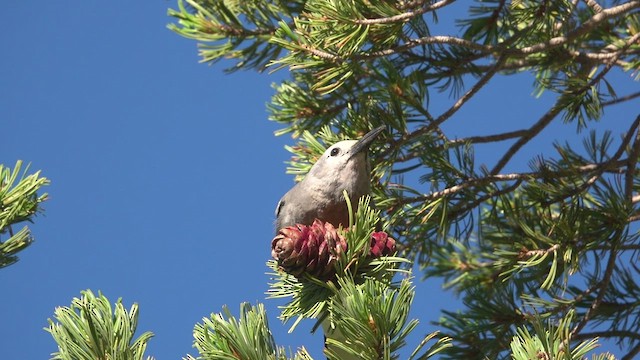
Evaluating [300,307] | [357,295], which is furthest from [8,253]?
[357,295]

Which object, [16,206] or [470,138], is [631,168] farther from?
[16,206]

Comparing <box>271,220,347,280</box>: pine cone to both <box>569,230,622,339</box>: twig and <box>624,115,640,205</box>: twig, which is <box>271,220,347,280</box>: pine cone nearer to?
<box>569,230,622,339</box>: twig

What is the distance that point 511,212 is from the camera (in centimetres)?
343

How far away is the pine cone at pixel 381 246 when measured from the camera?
2273mm

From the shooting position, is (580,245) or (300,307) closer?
(300,307)

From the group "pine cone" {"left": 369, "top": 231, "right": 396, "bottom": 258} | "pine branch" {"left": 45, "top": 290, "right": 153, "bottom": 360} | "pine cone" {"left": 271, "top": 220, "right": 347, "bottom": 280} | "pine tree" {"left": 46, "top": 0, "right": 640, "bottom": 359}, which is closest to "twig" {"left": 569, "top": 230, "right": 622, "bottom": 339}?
"pine tree" {"left": 46, "top": 0, "right": 640, "bottom": 359}

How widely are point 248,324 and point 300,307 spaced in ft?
0.83

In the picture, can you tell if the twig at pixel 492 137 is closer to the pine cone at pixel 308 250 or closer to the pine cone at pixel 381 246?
the pine cone at pixel 381 246

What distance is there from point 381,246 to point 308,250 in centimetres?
20

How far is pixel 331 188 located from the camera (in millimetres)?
2881

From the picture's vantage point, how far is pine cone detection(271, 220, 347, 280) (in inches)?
85.8

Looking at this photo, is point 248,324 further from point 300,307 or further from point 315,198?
point 315,198

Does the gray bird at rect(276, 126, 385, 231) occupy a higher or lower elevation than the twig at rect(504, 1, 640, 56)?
lower

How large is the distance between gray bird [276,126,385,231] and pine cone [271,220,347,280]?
0.59m
